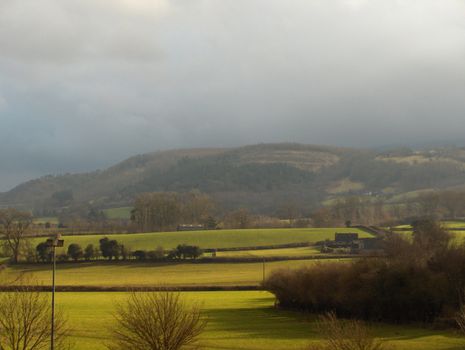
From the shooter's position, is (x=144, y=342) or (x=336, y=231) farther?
(x=336, y=231)

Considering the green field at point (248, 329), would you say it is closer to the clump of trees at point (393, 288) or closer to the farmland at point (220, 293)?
the farmland at point (220, 293)

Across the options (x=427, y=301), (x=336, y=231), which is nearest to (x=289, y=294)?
(x=427, y=301)

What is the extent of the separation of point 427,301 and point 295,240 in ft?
318

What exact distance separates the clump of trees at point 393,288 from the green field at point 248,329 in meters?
3.32

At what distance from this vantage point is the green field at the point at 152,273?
102m

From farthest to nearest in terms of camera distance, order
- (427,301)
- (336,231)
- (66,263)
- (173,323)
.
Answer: (336,231) < (66,263) < (427,301) < (173,323)

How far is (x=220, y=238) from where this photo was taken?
161 metres

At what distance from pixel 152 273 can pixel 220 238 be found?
43986mm

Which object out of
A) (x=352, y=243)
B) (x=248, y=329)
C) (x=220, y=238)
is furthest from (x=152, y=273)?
(x=248, y=329)

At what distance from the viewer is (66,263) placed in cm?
13325

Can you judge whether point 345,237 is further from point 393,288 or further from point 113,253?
point 393,288

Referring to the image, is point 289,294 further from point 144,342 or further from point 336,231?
point 336,231

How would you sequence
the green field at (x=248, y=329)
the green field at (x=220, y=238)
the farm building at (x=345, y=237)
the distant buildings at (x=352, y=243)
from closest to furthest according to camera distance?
the green field at (x=248, y=329) → the distant buildings at (x=352, y=243) → the green field at (x=220, y=238) → the farm building at (x=345, y=237)

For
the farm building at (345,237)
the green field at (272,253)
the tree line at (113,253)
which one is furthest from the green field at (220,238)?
the green field at (272,253)
